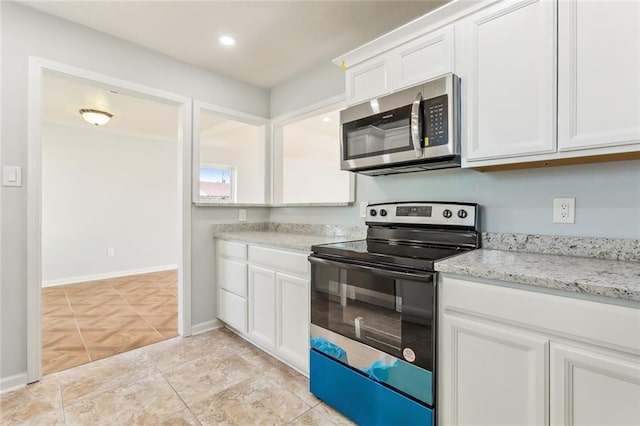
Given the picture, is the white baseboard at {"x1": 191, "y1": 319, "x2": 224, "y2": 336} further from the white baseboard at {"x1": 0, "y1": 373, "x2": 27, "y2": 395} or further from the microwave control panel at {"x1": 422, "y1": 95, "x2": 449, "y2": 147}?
the microwave control panel at {"x1": 422, "y1": 95, "x2": 449, "y2": 147}

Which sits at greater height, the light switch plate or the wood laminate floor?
the light switch plate

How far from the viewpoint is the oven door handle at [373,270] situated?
1.31 m

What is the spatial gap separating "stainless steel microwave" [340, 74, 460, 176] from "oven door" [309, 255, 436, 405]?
0.65 metres

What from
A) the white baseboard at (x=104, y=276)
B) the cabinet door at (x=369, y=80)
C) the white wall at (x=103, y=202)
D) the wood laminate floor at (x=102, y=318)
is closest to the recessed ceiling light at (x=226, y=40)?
the cabinet door at (x=369, y=80)

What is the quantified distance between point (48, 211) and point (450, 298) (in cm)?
549

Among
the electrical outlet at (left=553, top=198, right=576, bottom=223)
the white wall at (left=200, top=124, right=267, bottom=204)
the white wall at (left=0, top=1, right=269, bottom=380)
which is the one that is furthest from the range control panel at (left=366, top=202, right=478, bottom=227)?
the white wall at (left=200, top=124, right=267, bottom=204)

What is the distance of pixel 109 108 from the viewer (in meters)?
3.93

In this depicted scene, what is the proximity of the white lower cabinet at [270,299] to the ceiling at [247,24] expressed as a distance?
1.59m

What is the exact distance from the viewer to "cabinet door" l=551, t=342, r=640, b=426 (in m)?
0.91

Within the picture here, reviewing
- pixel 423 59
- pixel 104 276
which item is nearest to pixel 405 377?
pixel 423 59

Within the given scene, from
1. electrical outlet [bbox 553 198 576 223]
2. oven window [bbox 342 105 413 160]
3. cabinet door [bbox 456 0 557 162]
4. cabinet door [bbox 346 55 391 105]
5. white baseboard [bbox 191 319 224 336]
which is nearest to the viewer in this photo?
cabinet door [bbox 456 0 557 162]

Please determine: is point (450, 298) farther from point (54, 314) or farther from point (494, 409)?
point (54, 314)

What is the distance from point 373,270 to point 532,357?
2.21ft

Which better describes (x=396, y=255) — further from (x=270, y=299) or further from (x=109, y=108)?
(x=109, y=108)
